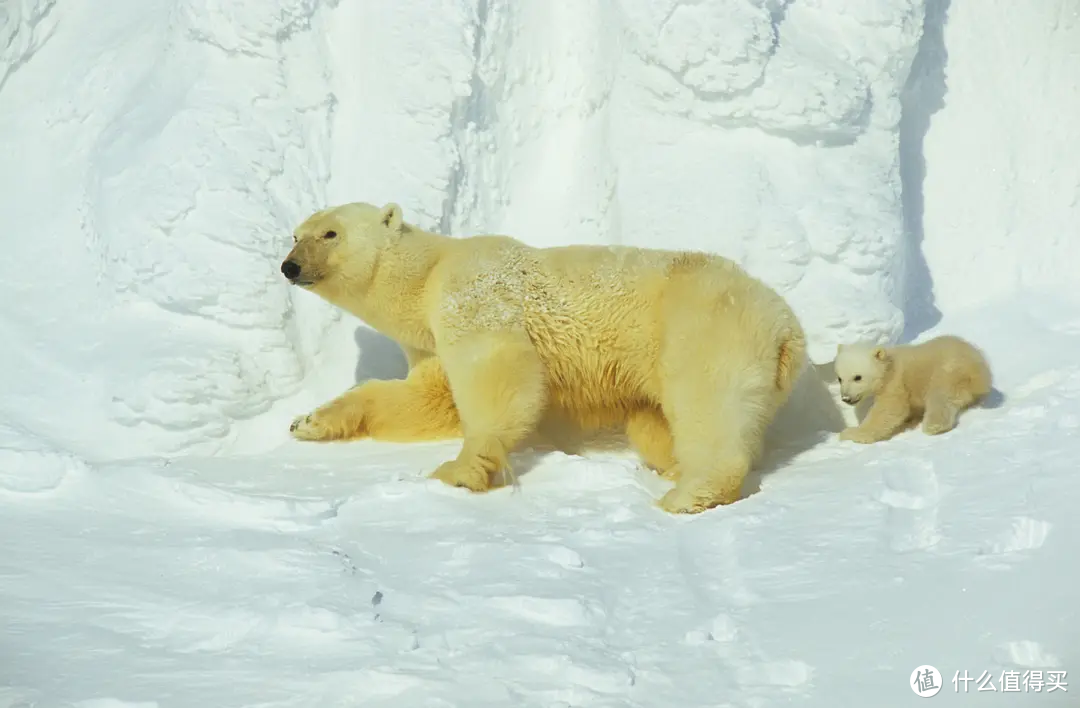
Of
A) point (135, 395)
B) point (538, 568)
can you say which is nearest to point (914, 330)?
point (538, 568)

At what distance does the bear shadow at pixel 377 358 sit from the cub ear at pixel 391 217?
0.66 meters

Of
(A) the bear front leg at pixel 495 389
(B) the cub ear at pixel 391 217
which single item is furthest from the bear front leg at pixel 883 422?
(B) the cub ear at pixel 391 217

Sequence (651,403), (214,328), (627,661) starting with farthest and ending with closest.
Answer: (214,328), (651,403), (627,661)

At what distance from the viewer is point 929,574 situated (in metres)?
2.98


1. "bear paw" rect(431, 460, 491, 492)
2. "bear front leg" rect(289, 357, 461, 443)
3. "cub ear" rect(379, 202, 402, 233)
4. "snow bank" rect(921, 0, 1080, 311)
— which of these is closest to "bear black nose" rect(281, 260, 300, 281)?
"cub ear" rect(379, 202, 402, 233)

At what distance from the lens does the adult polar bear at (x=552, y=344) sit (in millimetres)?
4344

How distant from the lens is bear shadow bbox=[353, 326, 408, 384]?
5.54 metres

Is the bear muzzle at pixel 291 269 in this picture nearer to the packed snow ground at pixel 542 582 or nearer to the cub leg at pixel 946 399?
the packed snow ground at pixel 542 582

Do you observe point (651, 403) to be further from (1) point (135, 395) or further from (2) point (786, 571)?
(1) point (135, 395)

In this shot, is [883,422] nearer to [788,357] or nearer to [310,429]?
[788,357]

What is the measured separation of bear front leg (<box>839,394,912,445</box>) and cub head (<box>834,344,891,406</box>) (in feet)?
0.28

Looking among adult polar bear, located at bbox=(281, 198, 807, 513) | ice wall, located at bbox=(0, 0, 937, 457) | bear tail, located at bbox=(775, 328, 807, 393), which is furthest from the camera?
ice wall, located at bbox=(0, 0, 937, 457)

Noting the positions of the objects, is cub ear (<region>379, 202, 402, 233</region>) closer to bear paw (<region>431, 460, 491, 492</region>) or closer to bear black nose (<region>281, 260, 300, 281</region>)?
bear black nose (<region>281, 260, 300, 281</region>)

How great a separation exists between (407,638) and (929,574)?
1.47 meters
